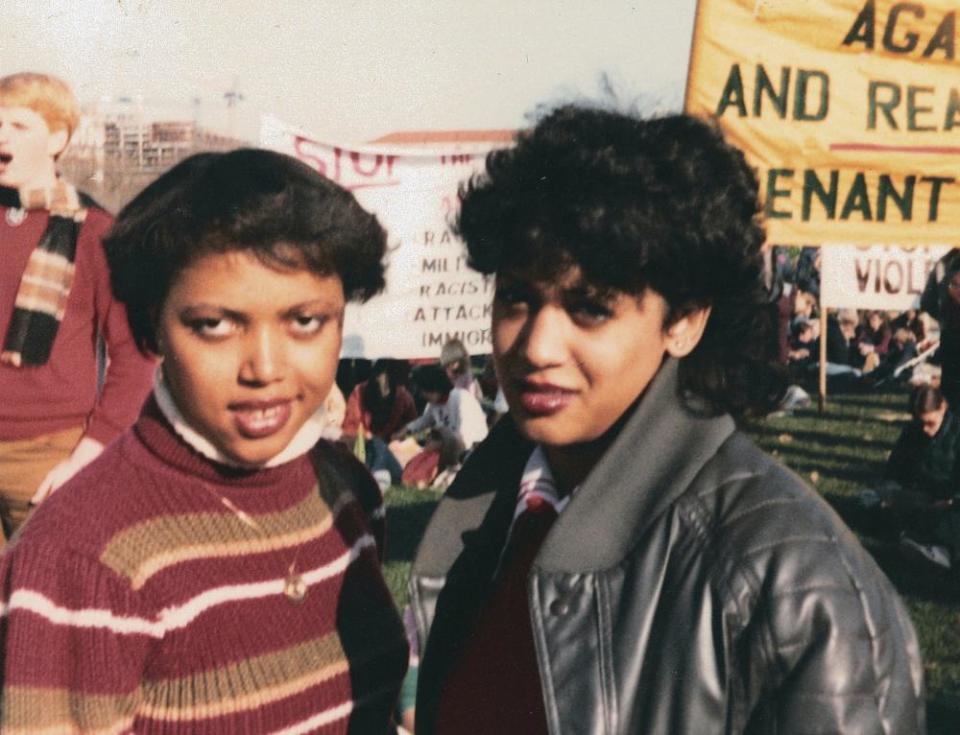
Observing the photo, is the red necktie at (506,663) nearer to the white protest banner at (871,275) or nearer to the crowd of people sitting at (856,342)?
the white protest banner at (871,275)

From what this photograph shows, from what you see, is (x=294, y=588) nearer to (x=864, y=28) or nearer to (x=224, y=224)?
(x=224, y=224)

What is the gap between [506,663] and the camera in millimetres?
1871

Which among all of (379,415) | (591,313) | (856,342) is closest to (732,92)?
(591,313)

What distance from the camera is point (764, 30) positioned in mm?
4707

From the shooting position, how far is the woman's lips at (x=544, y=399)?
1.91 meters

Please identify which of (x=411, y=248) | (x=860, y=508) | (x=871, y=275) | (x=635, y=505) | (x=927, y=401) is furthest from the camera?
(x=871, y=275)

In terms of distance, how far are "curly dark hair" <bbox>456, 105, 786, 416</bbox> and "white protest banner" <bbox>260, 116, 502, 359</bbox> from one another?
492cm


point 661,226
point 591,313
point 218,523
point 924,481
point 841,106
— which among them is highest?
point 841,106

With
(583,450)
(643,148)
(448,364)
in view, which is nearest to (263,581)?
(583,450)

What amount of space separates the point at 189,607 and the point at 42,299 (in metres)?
2.48

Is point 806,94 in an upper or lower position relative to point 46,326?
upper

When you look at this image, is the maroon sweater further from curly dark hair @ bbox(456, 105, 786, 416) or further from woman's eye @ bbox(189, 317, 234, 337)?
curly dark hair @ bbox(456, 105, 786, 416)

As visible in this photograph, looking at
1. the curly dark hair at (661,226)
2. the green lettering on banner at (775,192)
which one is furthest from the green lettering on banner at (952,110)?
the curly dark hair at (661,226)

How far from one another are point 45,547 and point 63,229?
8.48ft
